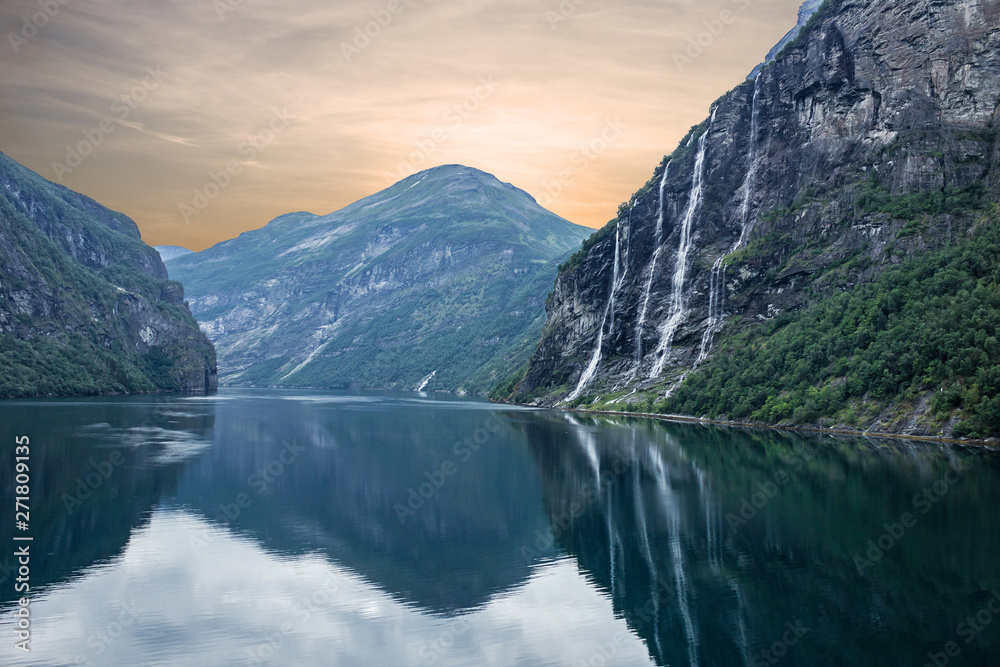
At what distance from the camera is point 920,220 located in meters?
91.4

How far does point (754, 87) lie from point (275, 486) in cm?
11206

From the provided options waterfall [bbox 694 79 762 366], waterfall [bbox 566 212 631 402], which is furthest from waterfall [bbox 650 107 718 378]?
waterfall [bbox 566 212 631 402]

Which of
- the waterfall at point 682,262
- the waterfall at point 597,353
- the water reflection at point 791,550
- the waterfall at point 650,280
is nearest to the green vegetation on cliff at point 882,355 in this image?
the water reflection at point 791,550

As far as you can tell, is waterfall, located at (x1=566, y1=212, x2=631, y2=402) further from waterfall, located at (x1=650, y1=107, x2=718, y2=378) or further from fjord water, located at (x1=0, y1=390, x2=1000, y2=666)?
fjord water, located at (x1=0, y1=390, x2=1000, y2=666)

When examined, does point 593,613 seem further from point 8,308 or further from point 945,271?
point 8,308

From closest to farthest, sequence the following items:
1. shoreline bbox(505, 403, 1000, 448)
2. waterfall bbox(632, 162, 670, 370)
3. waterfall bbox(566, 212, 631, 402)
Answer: shoreline bbox(505, 403, 1000, 448) < waterfall bbox(632, 162, 670, 370) < waterfall bbox(566, 212, 631, 402)

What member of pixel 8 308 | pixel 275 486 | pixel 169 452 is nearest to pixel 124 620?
pixel 275 486

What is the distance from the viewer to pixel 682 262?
122750 millimetres

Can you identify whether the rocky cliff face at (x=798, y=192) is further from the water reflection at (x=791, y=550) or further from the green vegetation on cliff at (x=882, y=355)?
the water reflection at (x=791, y=550)

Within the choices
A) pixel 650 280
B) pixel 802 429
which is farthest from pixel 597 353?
pixel 802 429

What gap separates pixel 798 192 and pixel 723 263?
1487cm

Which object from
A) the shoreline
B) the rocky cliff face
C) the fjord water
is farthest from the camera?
the rocky cliff face

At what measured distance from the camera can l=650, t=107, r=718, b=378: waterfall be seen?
116531 mm

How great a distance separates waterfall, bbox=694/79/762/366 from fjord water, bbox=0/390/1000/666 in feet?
169
